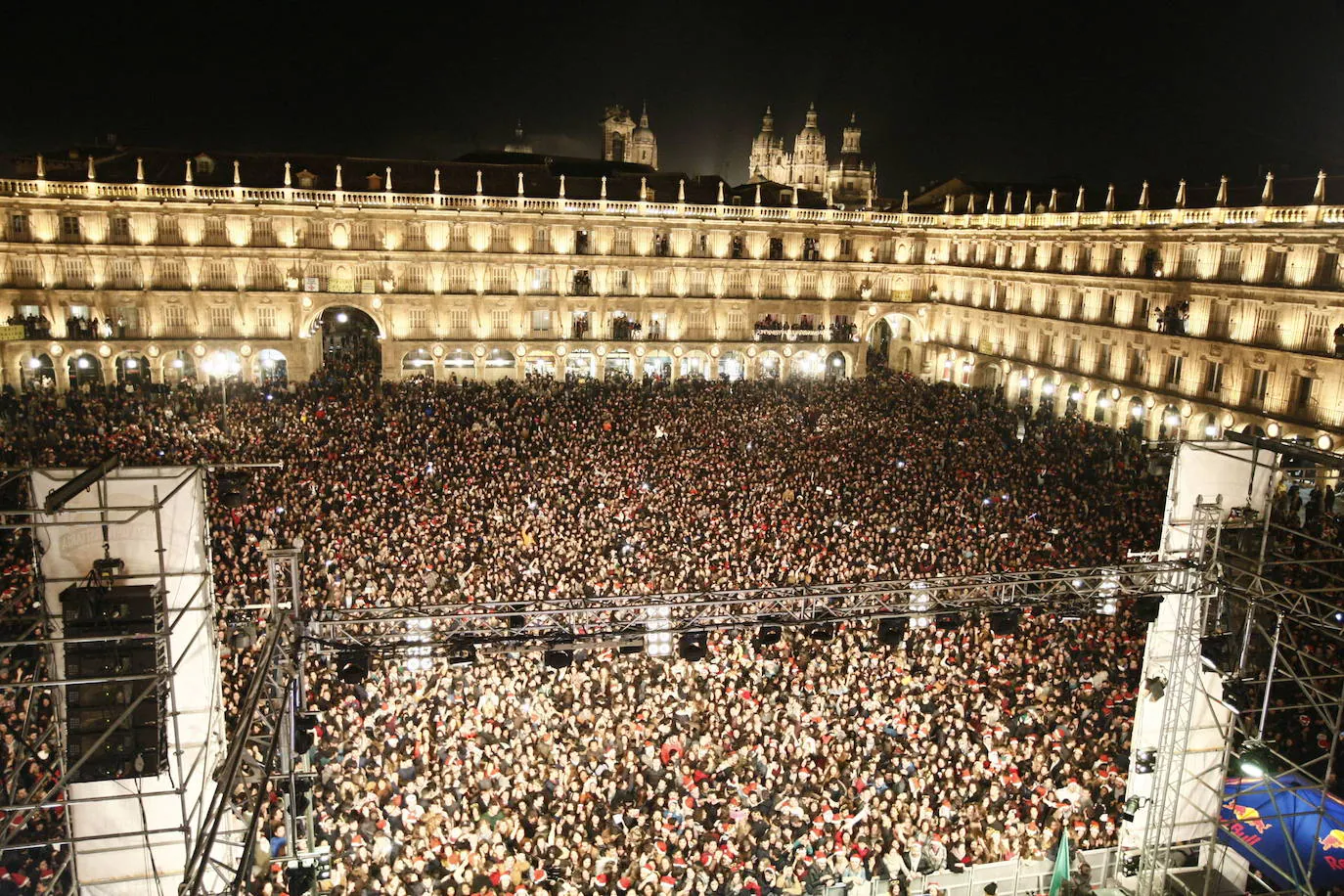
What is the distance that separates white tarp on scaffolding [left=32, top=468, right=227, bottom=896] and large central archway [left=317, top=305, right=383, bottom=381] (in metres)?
33.8

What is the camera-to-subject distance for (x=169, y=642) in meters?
10.4

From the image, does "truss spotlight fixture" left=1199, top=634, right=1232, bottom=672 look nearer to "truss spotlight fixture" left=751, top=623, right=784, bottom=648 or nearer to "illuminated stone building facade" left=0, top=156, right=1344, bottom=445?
"truss spotlight fixture" left=751, top=623, right=784, bottom=648

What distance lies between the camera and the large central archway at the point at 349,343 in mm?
46031

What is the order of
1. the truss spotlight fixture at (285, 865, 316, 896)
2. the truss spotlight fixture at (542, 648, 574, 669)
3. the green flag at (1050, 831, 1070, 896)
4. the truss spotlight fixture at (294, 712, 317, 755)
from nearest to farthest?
1. the truss spotlight fixture at (285, 865, 316, 896)
2. the truss spotlight fixture at (294, 712, 317, 755)
3. the green flag at (1050, 831, 1070, 896)
4. the truss spotlight fixture at (542, 648, 574, 669)

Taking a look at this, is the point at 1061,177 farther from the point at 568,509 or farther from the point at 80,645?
the point at 80,645

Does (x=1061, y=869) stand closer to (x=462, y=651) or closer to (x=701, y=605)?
(x=701, y=605)

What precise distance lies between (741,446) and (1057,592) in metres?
17.2

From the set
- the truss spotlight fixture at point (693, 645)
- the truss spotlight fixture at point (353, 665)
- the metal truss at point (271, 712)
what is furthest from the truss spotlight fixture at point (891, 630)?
the metal truss at point (271, 712)

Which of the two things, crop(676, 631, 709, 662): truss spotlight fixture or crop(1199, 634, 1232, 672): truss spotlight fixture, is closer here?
crop(1199, 634, 1232, 672): truss spotlight fixture

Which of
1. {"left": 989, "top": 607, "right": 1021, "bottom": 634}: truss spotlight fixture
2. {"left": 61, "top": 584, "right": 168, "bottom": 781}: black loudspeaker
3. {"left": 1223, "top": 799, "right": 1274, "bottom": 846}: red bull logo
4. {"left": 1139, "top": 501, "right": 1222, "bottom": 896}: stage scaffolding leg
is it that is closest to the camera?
{"left": 61, "top": 584, "right": 168, "bottom": 781}: black loudspeaker

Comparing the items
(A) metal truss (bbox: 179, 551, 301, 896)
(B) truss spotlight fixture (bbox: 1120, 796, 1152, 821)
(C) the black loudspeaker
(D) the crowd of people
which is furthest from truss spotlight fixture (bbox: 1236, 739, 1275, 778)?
(C) the black loudspeaker

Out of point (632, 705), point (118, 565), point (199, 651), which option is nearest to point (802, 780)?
point (632, 705)

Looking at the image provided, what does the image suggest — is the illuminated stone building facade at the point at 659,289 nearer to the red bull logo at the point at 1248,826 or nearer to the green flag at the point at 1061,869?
the red bull logo at the point at 1248,826

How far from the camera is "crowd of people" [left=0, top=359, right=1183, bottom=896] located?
13391mm
